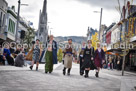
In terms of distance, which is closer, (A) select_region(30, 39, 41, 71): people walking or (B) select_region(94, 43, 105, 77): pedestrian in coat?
(B) select_region(94, 43, 105, 77): pedestrian in coat

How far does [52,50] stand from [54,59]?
1.52 ft

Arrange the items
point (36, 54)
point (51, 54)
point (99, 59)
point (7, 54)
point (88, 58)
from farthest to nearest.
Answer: point (7, 54)
point (36, 54)
point (51, 54)
point (99, 59)
point (88, 58)

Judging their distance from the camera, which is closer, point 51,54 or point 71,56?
point 71,56

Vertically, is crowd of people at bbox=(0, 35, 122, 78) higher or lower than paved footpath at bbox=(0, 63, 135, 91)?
higher

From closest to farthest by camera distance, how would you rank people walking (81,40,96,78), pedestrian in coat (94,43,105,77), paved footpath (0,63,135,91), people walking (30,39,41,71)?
paved footpath (0,63,135,91) → people walking (81,40,96,78) → pedestrian in coat (94,43,105,77) → people walking (30,39,41,71)

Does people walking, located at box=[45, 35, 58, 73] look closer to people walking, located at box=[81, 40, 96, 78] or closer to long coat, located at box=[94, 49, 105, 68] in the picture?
people walking, located at box=[81, 40, 96, 78]

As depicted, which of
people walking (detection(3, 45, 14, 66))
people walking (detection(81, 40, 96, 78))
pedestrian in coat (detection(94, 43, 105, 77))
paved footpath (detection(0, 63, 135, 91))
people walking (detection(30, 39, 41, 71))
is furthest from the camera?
people walking (detection(3, 45, 14, 66))

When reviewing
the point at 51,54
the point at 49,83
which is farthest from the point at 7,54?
the point at 49,83

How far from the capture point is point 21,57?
18797 millimetres

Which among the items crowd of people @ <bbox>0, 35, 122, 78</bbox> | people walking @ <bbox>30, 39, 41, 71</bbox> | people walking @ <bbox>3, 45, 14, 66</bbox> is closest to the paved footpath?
crowd of people @ <bbox>0, 35, 122, 78</bbox>

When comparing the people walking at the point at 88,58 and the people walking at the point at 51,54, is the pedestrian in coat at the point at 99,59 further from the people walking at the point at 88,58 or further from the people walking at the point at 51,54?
the people walking at the point at 51,54

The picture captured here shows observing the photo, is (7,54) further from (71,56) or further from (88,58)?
(88,58)

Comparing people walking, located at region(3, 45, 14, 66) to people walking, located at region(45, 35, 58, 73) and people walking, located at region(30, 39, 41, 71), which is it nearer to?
people walking, located at region(30, 39, 41, 71)

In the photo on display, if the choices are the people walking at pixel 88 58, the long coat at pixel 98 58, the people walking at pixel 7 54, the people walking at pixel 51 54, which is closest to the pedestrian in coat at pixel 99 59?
the long coat at pixel 98 58
